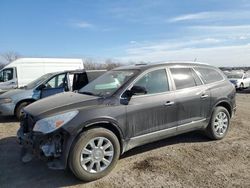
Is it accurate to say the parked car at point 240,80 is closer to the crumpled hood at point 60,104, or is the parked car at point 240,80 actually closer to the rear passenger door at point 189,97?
the rear passenger door at point 189,97

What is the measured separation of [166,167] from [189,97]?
153 centimetres

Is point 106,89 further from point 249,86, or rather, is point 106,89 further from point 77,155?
point 249,86

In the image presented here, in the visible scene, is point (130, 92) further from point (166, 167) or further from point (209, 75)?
point (209, 75)

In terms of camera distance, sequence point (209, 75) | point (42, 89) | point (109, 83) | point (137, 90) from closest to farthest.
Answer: point (137, 90) < point (109, 83) < point (209, 75) < point (42, 89)

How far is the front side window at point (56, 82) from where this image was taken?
29.0 feet

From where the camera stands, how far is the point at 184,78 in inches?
208

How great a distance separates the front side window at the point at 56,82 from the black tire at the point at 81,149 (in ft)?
17.0

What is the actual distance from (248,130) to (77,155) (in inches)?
182

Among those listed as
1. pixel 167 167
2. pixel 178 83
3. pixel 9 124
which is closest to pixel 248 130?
pixel 178 83

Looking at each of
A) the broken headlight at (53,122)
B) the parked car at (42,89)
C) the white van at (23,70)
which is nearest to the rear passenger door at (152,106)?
the broken headlight at (53,122)

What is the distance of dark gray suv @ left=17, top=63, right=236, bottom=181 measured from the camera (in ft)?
12.5

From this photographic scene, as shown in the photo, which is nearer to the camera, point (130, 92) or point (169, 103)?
point (130, 92)

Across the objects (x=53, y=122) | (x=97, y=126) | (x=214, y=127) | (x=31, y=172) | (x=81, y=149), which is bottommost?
(x=31, y=172)

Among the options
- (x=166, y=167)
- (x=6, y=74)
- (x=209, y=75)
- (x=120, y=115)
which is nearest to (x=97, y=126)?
(x=120, y=115)
